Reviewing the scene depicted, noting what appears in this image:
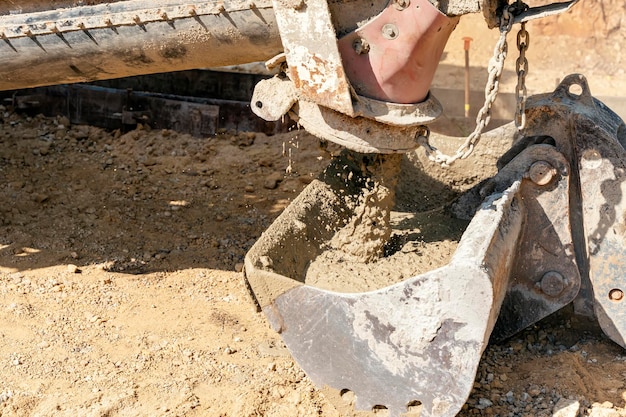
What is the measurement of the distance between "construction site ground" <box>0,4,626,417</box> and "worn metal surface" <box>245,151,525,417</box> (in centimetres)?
39

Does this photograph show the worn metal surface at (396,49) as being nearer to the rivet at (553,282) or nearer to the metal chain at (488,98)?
the metal chain at (488,98)

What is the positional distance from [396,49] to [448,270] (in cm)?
97

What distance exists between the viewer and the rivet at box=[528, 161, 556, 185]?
12.7ft

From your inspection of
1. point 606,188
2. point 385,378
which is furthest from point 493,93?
point 385,378

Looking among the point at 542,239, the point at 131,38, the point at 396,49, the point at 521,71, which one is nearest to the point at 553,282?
the point at 542,239

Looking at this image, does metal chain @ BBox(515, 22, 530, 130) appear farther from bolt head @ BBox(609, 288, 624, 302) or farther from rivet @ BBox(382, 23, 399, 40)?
bolt head @ BBox(609, 288, 624, 302)

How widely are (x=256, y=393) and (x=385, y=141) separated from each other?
122 cm

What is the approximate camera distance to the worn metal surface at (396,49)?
346 cm

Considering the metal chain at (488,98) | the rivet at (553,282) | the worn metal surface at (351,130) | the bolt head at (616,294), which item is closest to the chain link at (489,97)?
the metal chain at (488,98)

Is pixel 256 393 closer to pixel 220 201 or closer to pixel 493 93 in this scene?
pixel 493 93

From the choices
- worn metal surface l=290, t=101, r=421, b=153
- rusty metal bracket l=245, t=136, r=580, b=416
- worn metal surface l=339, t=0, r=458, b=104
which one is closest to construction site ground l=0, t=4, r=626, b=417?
rusty metal bracket l=245, t=136, r=580, b=416

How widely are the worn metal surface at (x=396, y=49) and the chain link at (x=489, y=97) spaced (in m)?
0.20

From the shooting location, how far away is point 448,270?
3.11 meters

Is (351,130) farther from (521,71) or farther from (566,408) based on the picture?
(566,408)
